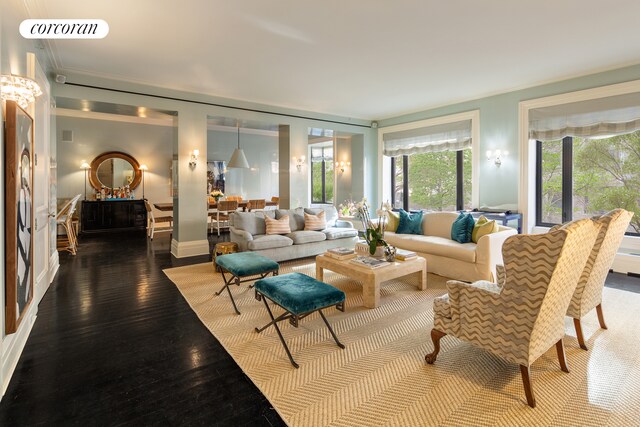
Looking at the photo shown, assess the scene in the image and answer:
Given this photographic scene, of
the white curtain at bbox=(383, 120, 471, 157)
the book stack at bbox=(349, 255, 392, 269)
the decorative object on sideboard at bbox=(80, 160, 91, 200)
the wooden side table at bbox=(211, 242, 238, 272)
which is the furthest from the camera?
the decorative object on sideboard at bbox=(80, 160, 91, 200)

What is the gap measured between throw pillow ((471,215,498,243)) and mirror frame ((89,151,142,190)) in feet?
28.2

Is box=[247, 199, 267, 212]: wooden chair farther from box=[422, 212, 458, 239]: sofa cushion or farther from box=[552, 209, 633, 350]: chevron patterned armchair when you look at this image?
box=[552, 209, 633, 350]: chevron patterned armchair

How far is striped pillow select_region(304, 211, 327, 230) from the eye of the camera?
237 inches

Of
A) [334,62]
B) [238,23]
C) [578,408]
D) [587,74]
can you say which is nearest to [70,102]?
[238,23]

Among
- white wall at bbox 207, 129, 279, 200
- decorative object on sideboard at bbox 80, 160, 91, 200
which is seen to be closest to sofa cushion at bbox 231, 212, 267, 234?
white wall at bbox 207, 129, 279, 200

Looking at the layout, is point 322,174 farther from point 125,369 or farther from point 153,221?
point 125,369

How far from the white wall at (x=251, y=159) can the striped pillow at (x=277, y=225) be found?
534cm

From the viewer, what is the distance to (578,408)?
6.40ft

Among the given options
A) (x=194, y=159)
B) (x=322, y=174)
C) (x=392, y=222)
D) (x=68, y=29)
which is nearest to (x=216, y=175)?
(x=322, y=174)

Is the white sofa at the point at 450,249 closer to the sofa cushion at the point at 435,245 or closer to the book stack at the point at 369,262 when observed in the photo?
the sofa cushion at the point at 435,245

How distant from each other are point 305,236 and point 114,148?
661cm

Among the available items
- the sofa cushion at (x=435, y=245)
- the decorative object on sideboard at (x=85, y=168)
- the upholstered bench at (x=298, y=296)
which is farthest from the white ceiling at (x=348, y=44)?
the decorative object on sideboard at (x=85, y=168)

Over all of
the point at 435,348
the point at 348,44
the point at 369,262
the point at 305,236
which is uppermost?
the point at 348,44

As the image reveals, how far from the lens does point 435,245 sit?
15.3ft
